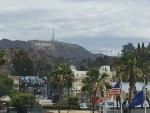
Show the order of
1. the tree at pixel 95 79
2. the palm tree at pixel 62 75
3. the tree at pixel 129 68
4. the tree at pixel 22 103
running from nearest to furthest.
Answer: the tree at pixel 129 68 < the tree at pixel 95 79 < the palm tree at pixel 62 75 < the tree at pixel 22 103

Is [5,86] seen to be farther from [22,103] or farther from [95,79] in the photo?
[95,79]

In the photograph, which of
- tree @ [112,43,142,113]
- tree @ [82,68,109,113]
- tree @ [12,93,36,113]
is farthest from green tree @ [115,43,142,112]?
tree @ [12,93,36,113]

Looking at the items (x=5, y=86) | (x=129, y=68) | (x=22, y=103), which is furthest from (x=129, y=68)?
(x=5, y=86)

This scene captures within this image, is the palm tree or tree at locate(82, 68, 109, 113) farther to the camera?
the palm tree

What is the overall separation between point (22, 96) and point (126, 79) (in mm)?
45219

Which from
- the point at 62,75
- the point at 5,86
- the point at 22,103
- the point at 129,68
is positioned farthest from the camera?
the point at 5,86

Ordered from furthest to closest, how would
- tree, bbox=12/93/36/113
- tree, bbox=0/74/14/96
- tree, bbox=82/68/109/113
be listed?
tree, bbox=0/74/14/96
tree, bbox=12/93/36/113
tree, bbox=82/68/109/113

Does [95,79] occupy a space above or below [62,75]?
below

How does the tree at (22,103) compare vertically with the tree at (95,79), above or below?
below

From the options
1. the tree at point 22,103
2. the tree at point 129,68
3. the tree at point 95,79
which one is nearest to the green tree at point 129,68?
the tree at point 129,68

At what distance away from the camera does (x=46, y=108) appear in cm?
11644

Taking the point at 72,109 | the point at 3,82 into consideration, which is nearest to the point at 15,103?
the point at 72,109

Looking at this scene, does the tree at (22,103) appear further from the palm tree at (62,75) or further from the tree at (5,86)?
the tree at (5,86)

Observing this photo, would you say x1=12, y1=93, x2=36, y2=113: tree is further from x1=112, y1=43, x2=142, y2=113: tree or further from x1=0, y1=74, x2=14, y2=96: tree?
x1=0, y1=74, x2=14, y2=96: tree
